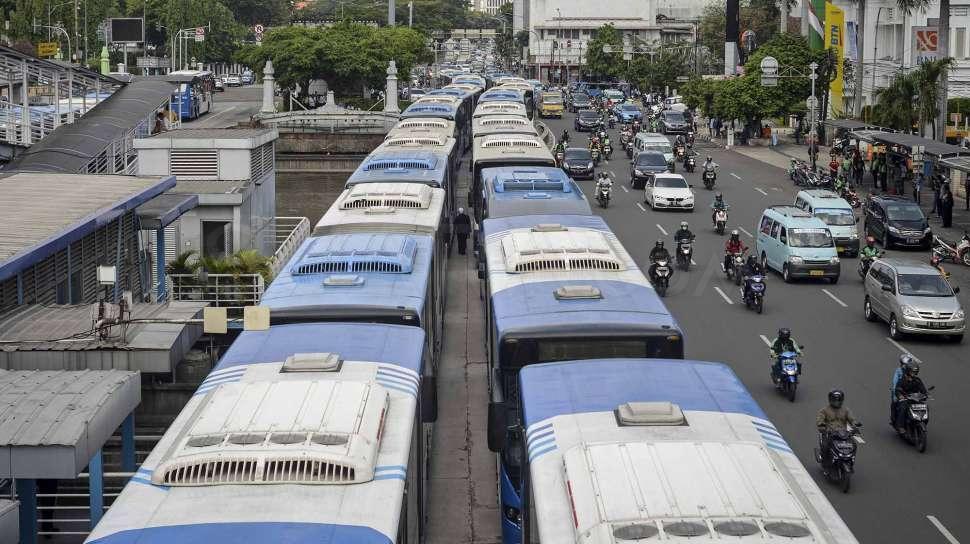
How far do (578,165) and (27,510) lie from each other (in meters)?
47.4

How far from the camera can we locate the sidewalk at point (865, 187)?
1844 inches

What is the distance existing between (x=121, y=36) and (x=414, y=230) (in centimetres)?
5547

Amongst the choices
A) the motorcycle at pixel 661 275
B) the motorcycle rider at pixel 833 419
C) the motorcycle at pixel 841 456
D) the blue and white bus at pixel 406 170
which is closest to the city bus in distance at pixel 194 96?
the blue and white bus at pixel 406 170

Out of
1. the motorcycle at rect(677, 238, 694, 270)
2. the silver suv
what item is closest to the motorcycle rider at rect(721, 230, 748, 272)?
the motorcycle at rect(677, 238, 694, 270)

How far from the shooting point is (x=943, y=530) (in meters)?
17.8

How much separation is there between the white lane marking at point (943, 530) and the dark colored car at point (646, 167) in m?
37.8

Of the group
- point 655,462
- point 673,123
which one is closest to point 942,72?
point 673,123

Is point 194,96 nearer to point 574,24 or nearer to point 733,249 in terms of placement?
point 733,249

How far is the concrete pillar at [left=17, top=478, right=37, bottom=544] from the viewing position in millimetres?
13500

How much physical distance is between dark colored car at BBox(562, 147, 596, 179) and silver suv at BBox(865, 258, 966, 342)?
2977cm

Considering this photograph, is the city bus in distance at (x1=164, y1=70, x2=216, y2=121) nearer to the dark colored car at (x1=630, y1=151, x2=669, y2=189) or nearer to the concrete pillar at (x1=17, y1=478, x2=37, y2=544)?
the dark colored car at (x1=630, y1=151, x2=669, y2=189)

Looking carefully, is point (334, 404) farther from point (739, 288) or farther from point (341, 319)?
point (739, 288)

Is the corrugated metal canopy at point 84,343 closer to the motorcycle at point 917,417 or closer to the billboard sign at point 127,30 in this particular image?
the motorcycle at point 917,417

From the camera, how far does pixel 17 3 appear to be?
97.6 m
